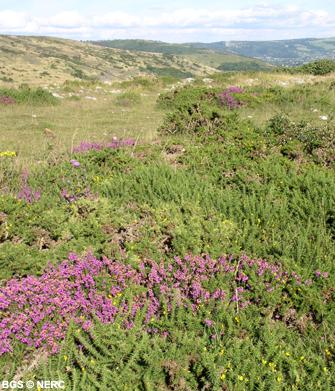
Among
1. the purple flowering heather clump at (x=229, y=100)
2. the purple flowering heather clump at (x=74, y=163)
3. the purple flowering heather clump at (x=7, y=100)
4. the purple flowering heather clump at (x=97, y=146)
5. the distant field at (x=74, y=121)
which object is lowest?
the distant field at (x=74, y=121)

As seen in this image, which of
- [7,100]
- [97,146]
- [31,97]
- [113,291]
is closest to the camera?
[113,291]

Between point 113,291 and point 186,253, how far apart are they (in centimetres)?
106

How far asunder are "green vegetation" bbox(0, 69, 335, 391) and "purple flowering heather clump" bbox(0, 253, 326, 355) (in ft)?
0.08

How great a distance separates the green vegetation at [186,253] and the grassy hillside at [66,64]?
71.4 metres

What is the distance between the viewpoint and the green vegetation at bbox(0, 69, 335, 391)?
11.3ft

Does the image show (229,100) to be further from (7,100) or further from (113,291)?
(113,291)

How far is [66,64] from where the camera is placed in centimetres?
12106

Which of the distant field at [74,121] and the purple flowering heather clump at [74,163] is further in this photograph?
the distant field at [74,121]

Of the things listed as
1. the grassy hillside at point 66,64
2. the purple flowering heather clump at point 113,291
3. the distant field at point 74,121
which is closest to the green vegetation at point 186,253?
the purple flowering heather clump at point 113,291

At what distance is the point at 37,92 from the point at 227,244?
55.5ft

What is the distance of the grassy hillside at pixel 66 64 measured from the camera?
91562mm

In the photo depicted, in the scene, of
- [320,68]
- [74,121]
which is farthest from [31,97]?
[320,68]

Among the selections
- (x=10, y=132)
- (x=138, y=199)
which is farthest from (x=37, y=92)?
(x=138, y=199)

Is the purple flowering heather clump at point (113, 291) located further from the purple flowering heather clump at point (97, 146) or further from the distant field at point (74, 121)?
the distant field at point (74, 121)
